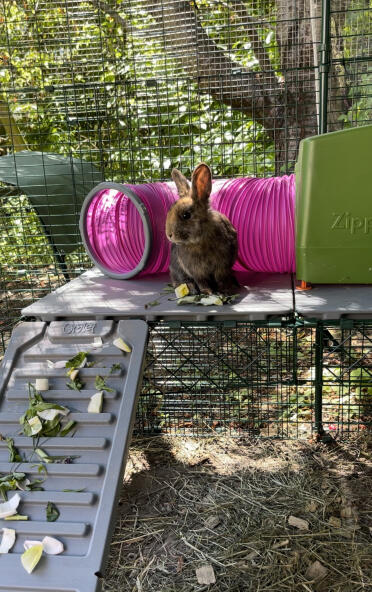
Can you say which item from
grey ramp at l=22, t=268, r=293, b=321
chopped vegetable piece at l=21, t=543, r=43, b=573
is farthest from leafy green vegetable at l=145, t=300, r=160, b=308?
chopped vegetable piece at l=21, t=543, r=43, b=573

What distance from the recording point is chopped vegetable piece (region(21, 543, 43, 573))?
1741mm

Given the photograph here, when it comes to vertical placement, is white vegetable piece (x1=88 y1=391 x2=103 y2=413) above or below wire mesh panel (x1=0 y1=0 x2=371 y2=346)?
below

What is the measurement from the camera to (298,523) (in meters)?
2.82

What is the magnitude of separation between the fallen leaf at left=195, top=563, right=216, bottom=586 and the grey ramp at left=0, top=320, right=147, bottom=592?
846 millimetres

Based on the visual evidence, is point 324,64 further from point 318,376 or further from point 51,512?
point 51,512

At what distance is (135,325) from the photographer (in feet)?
8.02

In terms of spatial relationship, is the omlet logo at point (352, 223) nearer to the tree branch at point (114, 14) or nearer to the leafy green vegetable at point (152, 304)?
the leafy green vegetable at point (152, 304)

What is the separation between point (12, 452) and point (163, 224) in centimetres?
157

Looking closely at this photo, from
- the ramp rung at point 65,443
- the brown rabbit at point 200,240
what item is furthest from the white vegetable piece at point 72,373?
the brown rabbit at point 200,240

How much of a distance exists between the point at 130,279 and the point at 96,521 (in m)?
1.64

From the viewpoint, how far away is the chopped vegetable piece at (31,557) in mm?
1741

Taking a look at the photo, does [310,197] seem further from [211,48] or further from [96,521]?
[211,48]

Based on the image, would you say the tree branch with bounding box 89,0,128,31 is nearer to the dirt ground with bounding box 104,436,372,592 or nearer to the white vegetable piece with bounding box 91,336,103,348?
the white vegetable piece with bounding box 91,336,103,348

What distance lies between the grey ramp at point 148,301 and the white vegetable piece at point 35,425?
1.84ft
